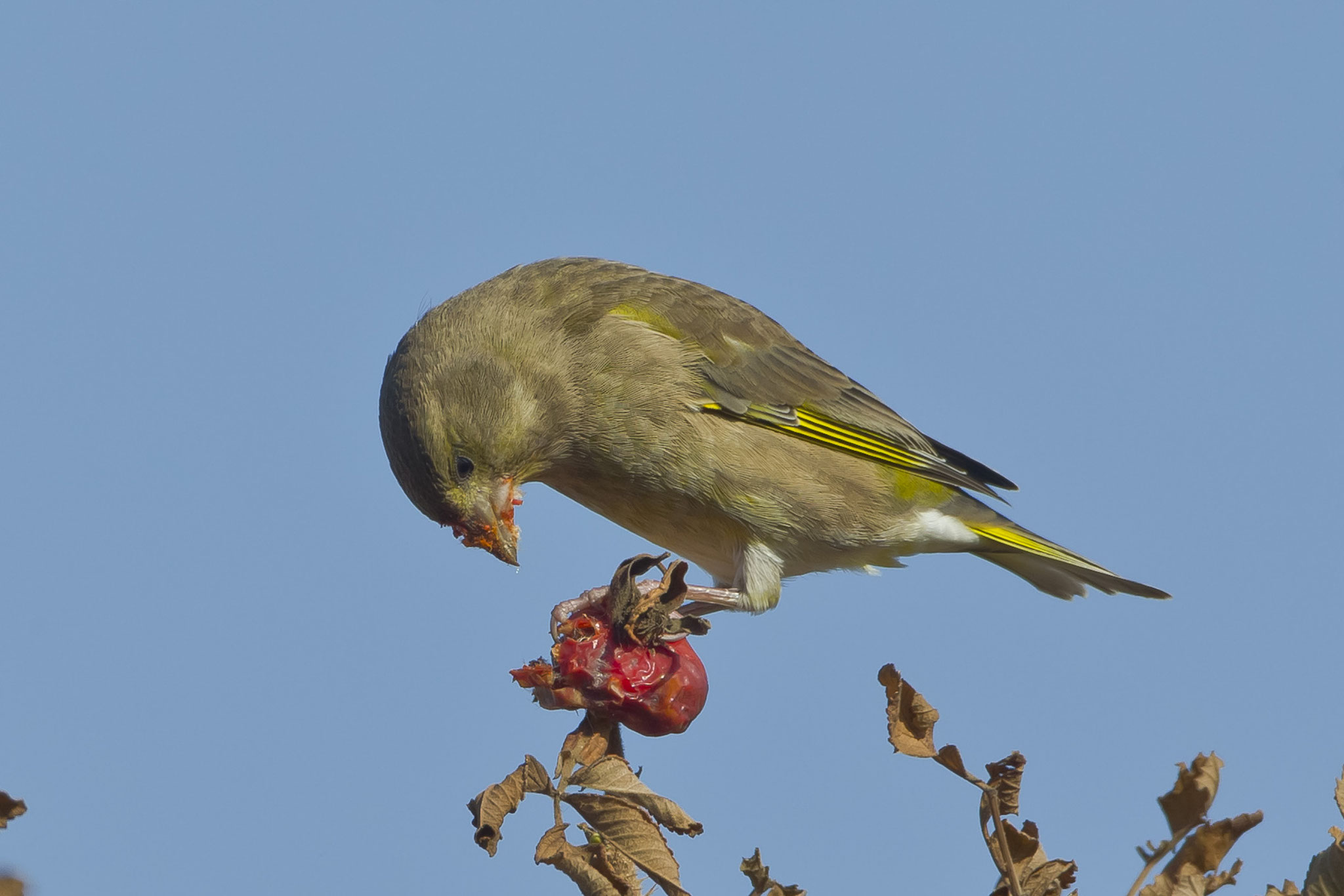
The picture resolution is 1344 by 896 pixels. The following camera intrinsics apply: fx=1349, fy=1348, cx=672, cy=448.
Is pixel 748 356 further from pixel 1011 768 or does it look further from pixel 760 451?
pixel 1011 768

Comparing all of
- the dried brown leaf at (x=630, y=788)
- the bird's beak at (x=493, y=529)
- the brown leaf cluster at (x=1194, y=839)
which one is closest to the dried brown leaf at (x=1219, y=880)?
the brown leaf cluster at (x=1194, y=839)

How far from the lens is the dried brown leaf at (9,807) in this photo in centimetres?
229

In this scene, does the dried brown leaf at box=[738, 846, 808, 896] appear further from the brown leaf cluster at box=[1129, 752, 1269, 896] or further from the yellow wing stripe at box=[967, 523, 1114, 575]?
the yellow wing stripe at box=[967, 523, 1114, 575]

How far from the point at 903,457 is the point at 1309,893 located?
462 cm

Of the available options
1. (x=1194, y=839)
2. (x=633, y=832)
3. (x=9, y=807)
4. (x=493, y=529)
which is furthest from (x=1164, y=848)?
(x=493, y=529)

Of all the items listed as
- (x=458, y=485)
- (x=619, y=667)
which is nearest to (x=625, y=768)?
(x=619, y=667)

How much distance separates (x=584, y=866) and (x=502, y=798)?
0.27 m

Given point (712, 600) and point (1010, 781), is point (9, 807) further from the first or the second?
point (712, 600)

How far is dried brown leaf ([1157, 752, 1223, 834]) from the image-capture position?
8.95 feet

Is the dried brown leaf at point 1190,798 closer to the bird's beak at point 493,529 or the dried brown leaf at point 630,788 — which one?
the dried brown leaf at point 630,788

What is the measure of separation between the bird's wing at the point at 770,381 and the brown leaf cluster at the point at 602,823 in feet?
12.0

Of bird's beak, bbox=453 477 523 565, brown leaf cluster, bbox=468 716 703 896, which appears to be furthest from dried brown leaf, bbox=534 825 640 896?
bird's beak, bbox=453 477 523 565

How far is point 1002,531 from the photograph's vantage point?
7.28 meters

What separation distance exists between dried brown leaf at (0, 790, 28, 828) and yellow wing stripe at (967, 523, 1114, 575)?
566cm
